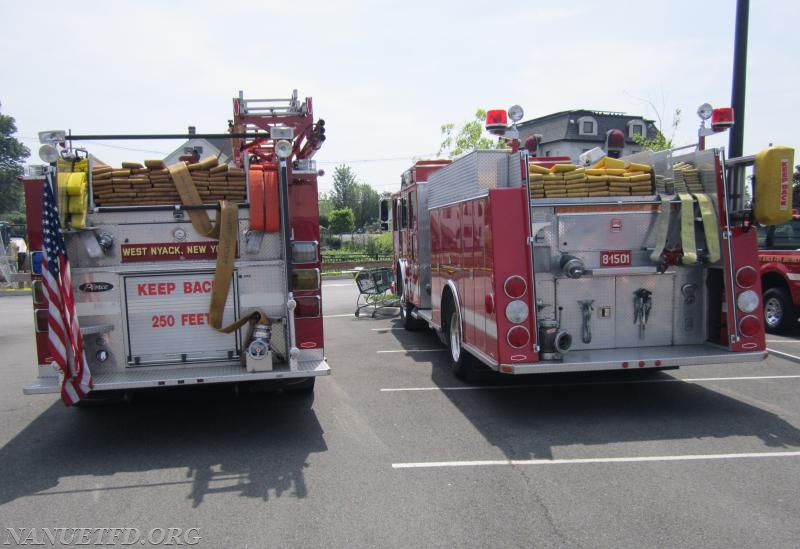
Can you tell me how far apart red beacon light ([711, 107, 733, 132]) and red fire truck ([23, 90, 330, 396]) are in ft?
13.8

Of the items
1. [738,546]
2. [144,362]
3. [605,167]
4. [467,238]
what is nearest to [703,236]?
[605,167]

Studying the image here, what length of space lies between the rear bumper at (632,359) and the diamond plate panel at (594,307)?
0.38 ft

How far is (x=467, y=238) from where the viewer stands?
271 inches

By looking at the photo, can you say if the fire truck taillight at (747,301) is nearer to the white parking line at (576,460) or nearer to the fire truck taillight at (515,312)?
the white parking line at (576,460)

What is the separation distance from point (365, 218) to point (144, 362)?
64087 millimetres

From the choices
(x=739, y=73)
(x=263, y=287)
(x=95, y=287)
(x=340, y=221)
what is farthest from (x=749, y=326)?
(x=340, y=221)

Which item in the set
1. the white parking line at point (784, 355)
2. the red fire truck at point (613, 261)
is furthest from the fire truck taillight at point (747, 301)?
the white parking line at point (784, 355)

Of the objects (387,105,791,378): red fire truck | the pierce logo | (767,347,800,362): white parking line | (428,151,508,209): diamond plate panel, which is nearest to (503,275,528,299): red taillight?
(387,105,791,378): red fire truck

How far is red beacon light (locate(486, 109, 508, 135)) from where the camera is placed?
6.61 m

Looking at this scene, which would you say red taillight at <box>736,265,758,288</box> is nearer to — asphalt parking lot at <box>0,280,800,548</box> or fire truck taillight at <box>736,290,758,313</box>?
fire truck taillight at <box>736,290,758,313</box>

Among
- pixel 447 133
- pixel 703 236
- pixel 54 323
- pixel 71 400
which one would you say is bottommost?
pixel 71 400

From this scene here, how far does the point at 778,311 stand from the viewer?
10828 millimetres

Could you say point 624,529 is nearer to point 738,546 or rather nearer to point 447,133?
point 738,546

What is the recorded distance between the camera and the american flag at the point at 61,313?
17.1 feet
